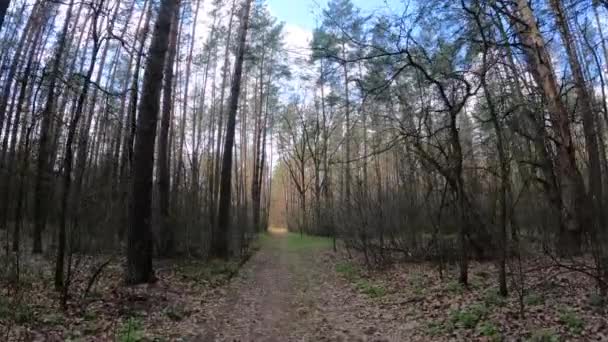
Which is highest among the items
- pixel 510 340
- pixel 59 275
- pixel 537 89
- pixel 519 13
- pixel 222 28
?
pixel 222 28

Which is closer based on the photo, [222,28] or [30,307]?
[30,307]

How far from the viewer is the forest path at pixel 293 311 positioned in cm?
560

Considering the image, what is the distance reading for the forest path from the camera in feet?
18.4

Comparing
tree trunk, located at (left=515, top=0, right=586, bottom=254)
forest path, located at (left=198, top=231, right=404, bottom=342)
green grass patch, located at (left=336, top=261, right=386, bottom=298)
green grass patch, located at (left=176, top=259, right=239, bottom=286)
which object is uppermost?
tree trunk, located at (left=515, top=0, right=586, bottom=254)

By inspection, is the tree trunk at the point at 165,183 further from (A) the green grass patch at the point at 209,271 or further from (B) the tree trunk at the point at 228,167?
(B) the tree trunk at the point at 228,167

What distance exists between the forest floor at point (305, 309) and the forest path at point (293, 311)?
2 cm

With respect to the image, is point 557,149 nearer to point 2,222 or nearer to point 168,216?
point 168,216

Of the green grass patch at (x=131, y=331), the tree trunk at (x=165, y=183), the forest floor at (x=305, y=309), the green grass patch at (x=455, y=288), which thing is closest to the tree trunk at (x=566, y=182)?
the forest floor at (x=305, y=309)

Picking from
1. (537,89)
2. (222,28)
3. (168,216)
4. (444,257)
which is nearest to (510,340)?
(537,89)

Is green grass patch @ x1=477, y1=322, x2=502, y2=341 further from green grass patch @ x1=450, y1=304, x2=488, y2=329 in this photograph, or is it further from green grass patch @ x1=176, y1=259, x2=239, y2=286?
green grass patch @ x1=176, y1=259, x2=239, y2=286

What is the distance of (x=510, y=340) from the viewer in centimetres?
456

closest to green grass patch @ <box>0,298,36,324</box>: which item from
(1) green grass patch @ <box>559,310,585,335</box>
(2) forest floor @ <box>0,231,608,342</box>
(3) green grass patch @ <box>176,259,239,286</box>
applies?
(2) forest floor @ <box>0,231,608,342</box>

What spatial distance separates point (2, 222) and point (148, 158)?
10801 millimetres

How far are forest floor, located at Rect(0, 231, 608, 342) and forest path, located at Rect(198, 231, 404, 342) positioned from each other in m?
0.02
